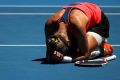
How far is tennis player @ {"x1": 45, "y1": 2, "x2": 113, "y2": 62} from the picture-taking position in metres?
8.72

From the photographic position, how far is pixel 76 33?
8797 millimetres

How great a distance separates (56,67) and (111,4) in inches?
269

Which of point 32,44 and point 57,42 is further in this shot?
point 32,44

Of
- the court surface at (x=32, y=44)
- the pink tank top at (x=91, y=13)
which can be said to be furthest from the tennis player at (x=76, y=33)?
the court surface at (x=32, y=44)

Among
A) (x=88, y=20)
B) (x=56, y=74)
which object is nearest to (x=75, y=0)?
(x=88, y=20)

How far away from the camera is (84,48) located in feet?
29.2

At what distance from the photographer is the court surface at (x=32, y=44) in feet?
27.5

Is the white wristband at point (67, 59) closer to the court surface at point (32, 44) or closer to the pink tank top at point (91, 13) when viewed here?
the court surface at point (32, 44)

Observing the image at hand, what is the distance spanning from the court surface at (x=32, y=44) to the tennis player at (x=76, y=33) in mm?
236

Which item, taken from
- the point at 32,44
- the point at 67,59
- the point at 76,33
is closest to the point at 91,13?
the point at 76,33

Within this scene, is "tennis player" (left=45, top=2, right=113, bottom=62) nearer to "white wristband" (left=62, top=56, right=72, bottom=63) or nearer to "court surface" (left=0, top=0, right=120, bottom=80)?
"white wristband" (left=62, top=56, right=72, bottom=63)

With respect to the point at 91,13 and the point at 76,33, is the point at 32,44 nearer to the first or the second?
the point at 91,13

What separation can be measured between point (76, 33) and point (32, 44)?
5.95ft

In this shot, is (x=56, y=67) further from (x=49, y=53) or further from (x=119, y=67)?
(x=119, y=67)
